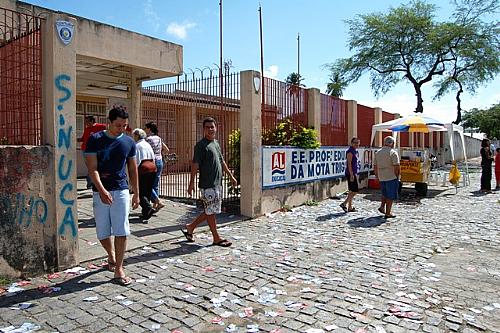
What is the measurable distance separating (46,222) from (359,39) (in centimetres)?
2789

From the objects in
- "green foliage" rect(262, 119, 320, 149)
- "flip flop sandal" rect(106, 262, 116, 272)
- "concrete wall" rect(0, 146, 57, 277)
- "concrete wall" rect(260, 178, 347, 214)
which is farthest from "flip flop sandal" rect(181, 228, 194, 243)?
"green foliage" rect(262, 119, 320, 149)

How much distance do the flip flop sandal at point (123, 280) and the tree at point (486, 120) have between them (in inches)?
2070

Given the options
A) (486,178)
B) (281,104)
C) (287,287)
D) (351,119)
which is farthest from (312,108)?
(287,287)

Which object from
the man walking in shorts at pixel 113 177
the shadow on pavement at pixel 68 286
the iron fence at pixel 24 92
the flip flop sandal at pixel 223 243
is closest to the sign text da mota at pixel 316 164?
the flip flop sandal at pixel 223 243

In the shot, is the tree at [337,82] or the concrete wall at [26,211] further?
the tree at [337,82]

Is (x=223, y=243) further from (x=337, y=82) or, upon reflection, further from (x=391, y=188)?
(x=337, y=82)

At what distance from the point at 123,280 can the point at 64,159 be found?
164 centimetres

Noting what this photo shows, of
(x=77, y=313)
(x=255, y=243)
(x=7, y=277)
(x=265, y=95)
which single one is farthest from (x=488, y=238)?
(x=7, y=277)

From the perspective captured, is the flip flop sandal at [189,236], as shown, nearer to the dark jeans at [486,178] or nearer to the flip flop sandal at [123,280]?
the flip flop sandal at [123,280]

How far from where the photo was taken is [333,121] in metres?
12.8

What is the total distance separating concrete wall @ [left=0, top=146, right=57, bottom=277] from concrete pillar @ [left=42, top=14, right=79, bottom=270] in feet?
0.22

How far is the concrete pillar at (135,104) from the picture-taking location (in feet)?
37.2

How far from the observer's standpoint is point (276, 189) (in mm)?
9211

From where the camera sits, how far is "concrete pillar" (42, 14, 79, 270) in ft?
15.9
